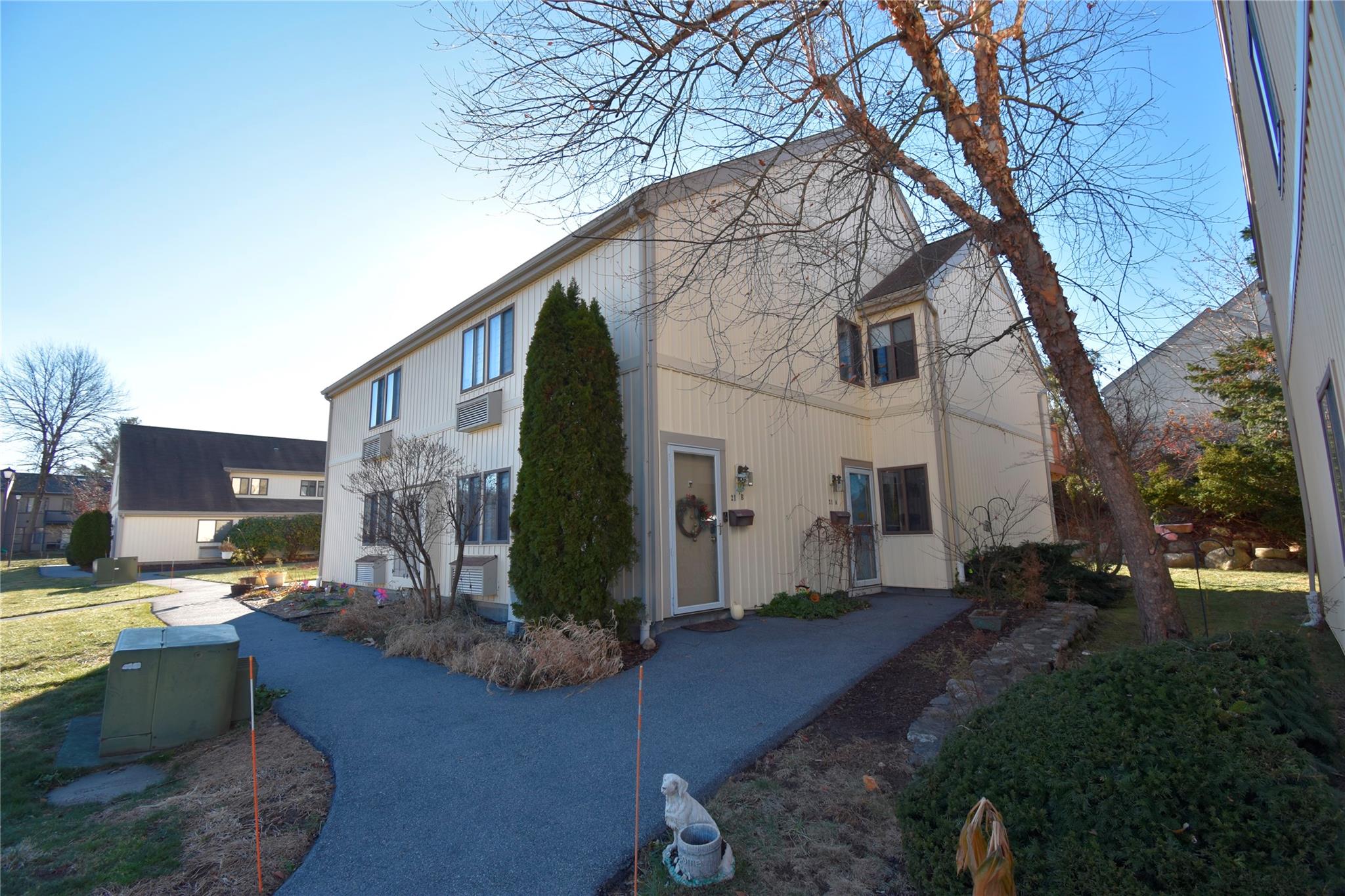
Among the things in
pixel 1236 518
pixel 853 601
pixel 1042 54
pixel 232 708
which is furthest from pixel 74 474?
pixel 1236 518

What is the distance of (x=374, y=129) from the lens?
16.7 feet

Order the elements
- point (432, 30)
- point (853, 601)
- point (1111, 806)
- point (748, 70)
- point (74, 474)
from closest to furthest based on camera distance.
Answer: point (1111, 806)
point (432, 30)
point (748, 70)
point (853, 601)
point (74, 474)

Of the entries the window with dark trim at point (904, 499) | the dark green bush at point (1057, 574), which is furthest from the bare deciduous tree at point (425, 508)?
the dark green bush at point (1057, 574)

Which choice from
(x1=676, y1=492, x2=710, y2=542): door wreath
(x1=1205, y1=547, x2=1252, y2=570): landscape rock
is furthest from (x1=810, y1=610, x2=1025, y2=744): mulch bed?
(x1=1205, y1=547, x2=1252, y2=570): landscape rock

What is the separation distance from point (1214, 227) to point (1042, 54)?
210 cm

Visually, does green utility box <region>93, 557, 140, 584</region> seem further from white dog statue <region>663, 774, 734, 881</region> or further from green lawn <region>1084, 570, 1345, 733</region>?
green lawn <region>1084, 570, 1345, 733</region>

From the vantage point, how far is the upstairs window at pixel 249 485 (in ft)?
99.6

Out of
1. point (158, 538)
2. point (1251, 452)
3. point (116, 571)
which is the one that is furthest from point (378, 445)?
point (158, 538)

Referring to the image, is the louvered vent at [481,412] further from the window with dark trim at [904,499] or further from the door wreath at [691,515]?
the window with dark trim at [904,499]

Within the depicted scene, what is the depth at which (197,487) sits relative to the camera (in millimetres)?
28547

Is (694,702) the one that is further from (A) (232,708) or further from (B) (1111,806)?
(A) (232,708)

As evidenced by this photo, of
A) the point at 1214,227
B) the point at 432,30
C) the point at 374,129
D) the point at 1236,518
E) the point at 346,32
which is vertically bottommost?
the point at 1236,518

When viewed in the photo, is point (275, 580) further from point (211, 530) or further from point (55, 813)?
point (211, 530)

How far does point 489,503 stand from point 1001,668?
24.1ft
